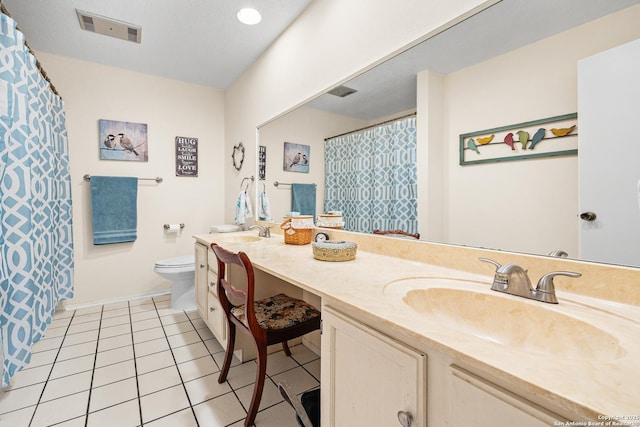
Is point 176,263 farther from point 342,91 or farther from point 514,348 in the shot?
point 514,348

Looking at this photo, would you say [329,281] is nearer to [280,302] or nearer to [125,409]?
[280,302]

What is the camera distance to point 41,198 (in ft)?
5.53

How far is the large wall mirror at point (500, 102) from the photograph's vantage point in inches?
32.7

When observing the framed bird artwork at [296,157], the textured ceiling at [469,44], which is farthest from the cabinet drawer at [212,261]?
the textured ceiling at [469,44]

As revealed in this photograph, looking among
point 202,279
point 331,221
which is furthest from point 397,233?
point 202,279

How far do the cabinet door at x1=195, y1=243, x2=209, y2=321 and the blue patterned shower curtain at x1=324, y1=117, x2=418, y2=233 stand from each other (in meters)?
1.00

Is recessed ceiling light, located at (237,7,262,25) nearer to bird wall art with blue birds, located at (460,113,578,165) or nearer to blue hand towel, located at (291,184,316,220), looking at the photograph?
blue hand towel, located at (291,184,316,220)

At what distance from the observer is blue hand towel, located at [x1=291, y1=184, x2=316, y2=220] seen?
196 centimetres

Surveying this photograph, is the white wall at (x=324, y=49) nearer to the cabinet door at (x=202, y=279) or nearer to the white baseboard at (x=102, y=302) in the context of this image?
the cabinet door at (x=202, y=279)

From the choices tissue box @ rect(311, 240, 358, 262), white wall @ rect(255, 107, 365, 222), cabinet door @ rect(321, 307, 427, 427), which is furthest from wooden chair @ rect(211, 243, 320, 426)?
white wall @ rect(255, 107, 365, 222)

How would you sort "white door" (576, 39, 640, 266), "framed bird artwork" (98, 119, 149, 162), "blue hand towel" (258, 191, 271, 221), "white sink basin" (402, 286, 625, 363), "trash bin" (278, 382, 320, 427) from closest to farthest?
1. "white sink basin" (402, 286, 625, 363)
2. "white door" (576, 39, 640, 266)
3. "trash bin" (278, 382, 320, 427)
4. "blue hand towel" (258, 191, 271, 221)
5. "framed bird artwork" (98, 119, 149, 162)

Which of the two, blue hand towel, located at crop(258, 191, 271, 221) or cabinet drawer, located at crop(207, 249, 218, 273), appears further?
blue hand towel, located at crop(258, 191, 271, 221)

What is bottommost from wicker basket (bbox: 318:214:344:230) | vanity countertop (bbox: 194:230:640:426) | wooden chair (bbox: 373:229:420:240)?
vanity countertop (bbox: 194:230:640:426)

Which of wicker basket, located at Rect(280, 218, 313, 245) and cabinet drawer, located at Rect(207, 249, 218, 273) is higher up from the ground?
wicker basket, located at Rect(280, 218, 313, 245)
